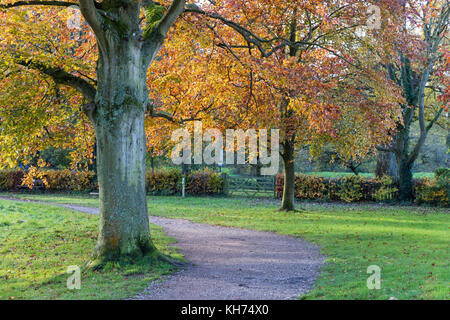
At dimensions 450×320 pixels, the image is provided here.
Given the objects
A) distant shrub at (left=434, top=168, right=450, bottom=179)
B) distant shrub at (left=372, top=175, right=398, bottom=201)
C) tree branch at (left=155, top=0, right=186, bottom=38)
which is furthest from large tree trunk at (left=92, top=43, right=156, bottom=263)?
distant shrub at (left=434, top=168, right=450, bottom=179)

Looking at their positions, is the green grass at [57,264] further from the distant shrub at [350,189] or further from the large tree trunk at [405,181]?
the large tree trunk at [405,181]

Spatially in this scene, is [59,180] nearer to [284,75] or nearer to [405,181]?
[284,75]

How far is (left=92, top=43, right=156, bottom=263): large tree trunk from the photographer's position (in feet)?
25.3

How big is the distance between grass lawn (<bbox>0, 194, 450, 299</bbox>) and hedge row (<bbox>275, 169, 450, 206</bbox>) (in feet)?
4.26

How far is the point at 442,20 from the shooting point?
1531 centimetres

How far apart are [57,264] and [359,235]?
25.1 ft

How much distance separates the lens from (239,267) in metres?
7.96

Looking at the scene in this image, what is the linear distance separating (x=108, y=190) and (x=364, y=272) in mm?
4702

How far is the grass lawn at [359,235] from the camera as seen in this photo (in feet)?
19.7

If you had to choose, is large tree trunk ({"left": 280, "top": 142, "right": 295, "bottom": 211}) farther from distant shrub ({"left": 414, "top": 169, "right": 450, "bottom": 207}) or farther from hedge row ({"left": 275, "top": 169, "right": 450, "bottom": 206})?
distant shrub ({"left": 414, "top": 169, "right": 450, "bottom": 207})

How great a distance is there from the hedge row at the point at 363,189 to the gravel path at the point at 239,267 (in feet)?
35.4

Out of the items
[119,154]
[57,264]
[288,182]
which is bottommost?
[57,264]

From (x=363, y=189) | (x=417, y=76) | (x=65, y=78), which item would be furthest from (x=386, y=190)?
(x=65, y=78)
